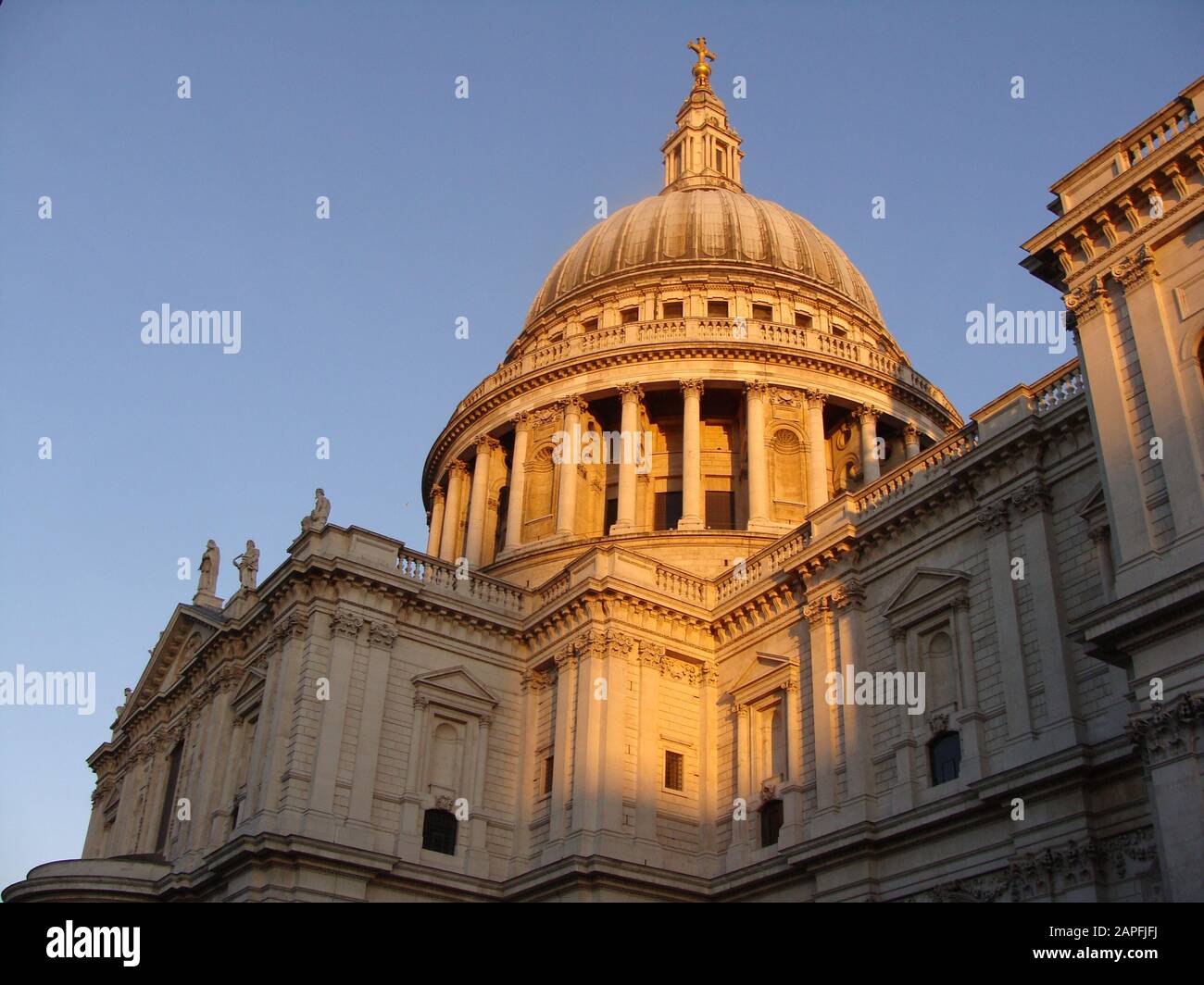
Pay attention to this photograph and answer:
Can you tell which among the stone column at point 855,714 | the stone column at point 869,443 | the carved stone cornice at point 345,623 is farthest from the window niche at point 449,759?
the stone column at point 869,443

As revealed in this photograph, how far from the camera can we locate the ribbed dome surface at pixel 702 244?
185 feet

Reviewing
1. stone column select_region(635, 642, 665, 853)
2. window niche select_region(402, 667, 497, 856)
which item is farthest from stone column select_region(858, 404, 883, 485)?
window niche select_region(402, 667, 497, 856)

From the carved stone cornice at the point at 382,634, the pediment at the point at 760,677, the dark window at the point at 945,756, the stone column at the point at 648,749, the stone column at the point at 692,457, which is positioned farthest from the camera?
the stone column at the point at 692,457

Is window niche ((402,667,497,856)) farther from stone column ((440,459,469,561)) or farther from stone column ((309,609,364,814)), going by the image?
stone column ((440,459,469,561))

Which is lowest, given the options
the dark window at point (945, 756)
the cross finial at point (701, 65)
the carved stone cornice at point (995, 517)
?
the dark window at point (945, 756)

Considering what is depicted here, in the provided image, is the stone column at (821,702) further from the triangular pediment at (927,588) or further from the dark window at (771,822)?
the triangular pediment at (927,588)

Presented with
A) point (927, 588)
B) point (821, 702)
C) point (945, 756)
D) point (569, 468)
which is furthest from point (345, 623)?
point (569, 468)

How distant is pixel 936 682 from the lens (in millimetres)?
29328

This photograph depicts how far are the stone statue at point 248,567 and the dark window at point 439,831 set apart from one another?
A: 1047cm

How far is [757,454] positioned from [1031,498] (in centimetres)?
1891

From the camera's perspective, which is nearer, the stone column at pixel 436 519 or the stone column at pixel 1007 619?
the stone column at pixel 1007 619

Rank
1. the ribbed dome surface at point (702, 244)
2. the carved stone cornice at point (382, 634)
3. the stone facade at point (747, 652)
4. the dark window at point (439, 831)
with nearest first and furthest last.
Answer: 1. the stone facade at point (747, 652)
2. the dark window at point (439, 831)
3. the carved stone cornice at point (382, 634)
4. the ribbed dome surface at point (702, 244)

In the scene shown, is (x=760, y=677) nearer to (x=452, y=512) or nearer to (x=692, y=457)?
(x=692, y=457)
